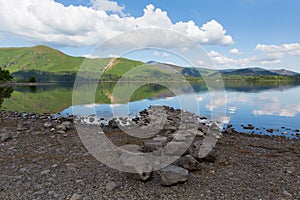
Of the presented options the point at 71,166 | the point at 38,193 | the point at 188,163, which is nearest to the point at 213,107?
the point at 188,163

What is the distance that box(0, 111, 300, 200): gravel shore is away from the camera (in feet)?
21.7

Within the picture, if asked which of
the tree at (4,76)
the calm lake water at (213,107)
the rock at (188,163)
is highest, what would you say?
the tree at (4,76)

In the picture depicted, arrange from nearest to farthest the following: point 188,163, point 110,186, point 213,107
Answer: point 110,186, point 188,163, point 213,107

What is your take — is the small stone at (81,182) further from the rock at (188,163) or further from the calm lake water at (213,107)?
the calm lake water at (213,107)

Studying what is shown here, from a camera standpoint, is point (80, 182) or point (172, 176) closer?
point (172, 176)

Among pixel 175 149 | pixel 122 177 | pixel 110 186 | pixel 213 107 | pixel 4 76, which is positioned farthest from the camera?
pixel 4 76

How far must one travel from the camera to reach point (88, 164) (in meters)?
8.98

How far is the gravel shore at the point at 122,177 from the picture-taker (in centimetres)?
661


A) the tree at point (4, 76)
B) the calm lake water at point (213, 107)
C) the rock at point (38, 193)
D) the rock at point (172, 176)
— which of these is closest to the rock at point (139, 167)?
the rock at point (172, 176)

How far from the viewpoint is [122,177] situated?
7.61 meters

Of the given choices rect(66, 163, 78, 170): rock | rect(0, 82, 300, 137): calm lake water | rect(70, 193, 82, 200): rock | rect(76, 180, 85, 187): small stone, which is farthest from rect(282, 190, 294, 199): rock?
rect(0, 82, 300, 137): calm lake water

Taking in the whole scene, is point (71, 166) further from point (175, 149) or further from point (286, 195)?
A: point (286, 195)

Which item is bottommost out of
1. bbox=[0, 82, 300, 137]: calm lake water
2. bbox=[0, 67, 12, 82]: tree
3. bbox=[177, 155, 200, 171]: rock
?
bbox=[0, 82, 300, 137]: calm lake water

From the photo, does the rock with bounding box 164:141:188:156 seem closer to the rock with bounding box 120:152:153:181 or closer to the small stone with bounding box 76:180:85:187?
the rock with bounding box 120:152:153:181
